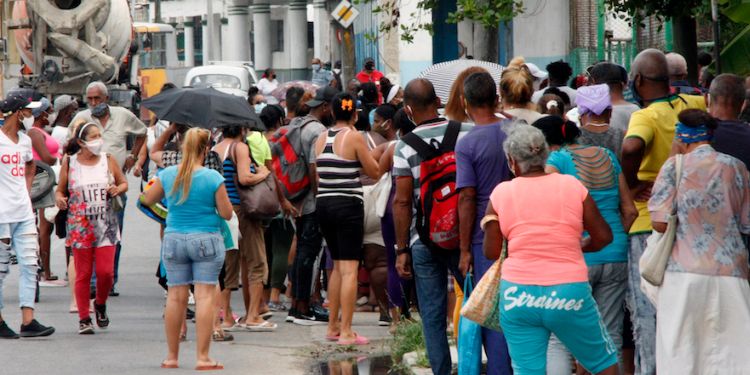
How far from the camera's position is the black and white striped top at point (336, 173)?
431 inches

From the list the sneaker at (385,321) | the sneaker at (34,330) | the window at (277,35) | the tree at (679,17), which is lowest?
the sneaker at (385,321)

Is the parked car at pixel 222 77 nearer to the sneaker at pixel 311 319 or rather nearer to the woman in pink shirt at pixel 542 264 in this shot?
the sneaker at pixel 311 319

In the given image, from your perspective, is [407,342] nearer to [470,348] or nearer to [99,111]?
[470,348]

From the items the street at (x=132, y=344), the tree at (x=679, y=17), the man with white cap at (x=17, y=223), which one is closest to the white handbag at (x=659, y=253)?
the street at (x=132, y=344)

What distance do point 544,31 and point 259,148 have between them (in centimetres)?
1202

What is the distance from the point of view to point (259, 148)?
12.1 metres

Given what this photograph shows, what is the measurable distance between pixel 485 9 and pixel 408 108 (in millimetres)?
7885

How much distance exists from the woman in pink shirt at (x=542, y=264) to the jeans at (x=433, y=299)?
1539 millimetres

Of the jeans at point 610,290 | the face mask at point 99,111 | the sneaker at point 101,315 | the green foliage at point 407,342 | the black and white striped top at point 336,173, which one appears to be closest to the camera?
the jeans at point 610,290

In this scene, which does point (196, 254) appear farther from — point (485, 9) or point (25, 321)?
point (485, 9)

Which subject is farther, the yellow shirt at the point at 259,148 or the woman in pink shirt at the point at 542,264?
the yellow shirt at the point at 259,148

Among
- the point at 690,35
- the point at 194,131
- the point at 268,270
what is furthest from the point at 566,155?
the point at 690,35

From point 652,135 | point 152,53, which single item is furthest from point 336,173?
point 152,53

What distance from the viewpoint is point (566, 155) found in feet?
25.1
